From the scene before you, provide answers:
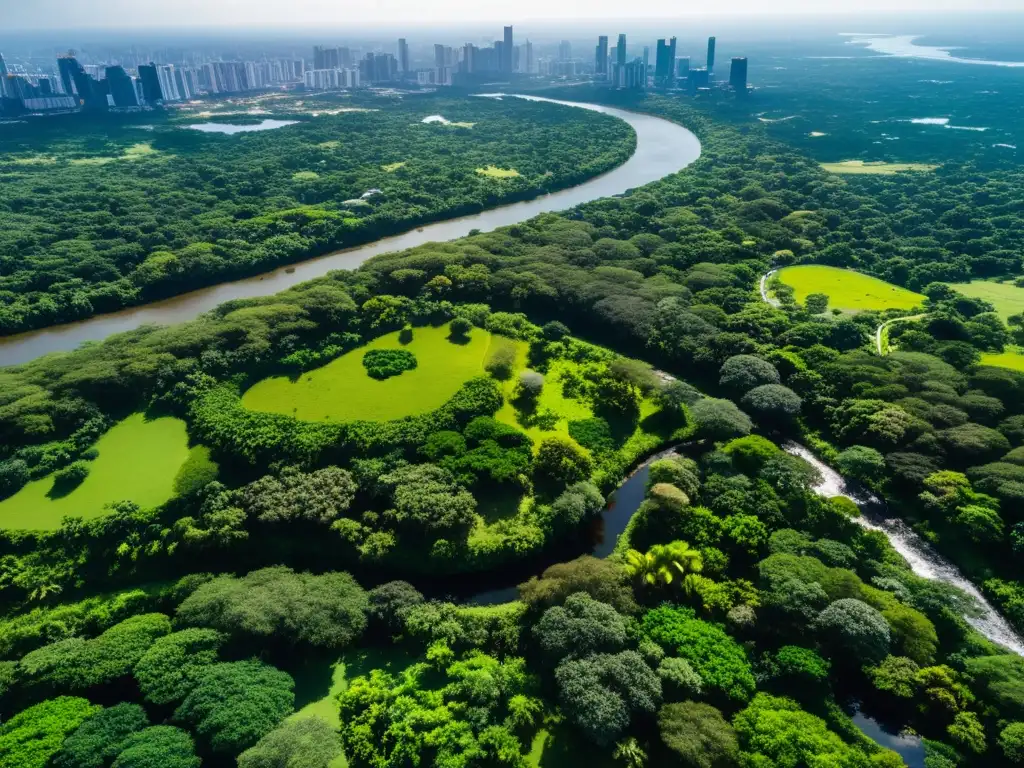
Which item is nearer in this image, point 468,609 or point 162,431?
point 468,609

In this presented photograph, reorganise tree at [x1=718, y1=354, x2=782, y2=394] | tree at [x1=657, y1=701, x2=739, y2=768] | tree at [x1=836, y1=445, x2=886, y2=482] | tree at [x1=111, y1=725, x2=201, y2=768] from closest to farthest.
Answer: tree at [x1=111, y1=725, x2=201, y2=768] → tree at [x1=657, y1=701, x2=739, y2=768] → tree at [x1=836, y1=445, x2=886, y2=482] → tree at [x1=718, y1=354, x2=782, y2=394]

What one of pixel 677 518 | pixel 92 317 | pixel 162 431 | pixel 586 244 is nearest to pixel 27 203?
pixel 92 317

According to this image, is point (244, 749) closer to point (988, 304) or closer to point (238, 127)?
point (988, 304)

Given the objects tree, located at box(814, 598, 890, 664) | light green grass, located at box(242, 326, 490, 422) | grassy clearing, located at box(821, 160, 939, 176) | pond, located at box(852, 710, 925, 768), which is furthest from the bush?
grassy clearing, located at box(821, 160, 939, 176)

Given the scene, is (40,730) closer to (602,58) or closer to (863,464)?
(863,464)

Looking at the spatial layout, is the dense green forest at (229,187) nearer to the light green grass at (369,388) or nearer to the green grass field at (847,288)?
the light green grass at (369,388)

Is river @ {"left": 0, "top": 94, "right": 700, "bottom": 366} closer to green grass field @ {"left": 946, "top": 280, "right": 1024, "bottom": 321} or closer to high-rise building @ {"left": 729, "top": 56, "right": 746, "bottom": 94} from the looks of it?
green grass field @ {"left": 946, "top": 280, "right": 1024, "bottom": 321}
